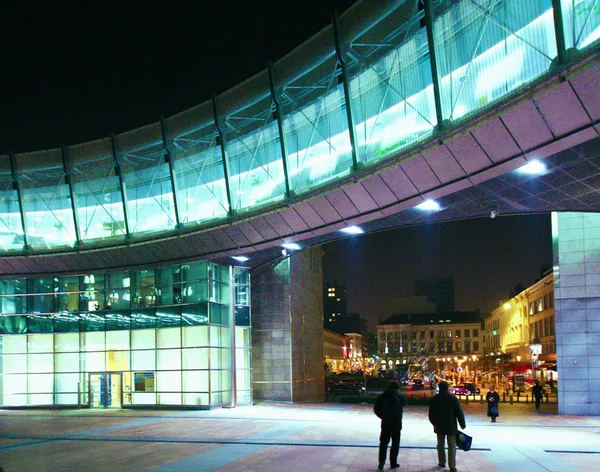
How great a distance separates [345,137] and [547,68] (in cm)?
853

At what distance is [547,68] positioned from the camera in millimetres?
15773

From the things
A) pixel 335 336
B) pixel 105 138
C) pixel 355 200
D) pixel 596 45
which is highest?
pixel 105 138


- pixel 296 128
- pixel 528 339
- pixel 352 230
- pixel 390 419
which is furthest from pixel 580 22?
pixel 528 339

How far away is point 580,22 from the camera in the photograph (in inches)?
583

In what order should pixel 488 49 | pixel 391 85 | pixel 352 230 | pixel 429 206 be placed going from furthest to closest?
pixel 352 230 < pixel 429 206 < pixel 391 85 < pixel 488 49

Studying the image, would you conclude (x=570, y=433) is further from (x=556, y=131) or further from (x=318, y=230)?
(x=318, y=230)

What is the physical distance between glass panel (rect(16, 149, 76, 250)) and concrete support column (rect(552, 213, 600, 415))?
22.2 meters

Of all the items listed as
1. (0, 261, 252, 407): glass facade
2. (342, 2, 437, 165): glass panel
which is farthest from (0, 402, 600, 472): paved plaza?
(342, 2, 437, 165): glass panel

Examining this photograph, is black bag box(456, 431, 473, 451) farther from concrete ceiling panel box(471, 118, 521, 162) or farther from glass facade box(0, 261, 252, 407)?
glass facade box(0, 261, 252, 407)

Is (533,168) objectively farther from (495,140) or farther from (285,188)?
(285,188)

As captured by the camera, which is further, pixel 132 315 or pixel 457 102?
pixel 132 315

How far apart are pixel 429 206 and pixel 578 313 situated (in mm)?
8729

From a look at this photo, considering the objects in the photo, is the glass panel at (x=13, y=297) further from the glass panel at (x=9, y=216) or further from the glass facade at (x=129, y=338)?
the glass panel at (x=9, y=216)

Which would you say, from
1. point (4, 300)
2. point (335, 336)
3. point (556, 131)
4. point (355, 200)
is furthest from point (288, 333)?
point (335, 336)
